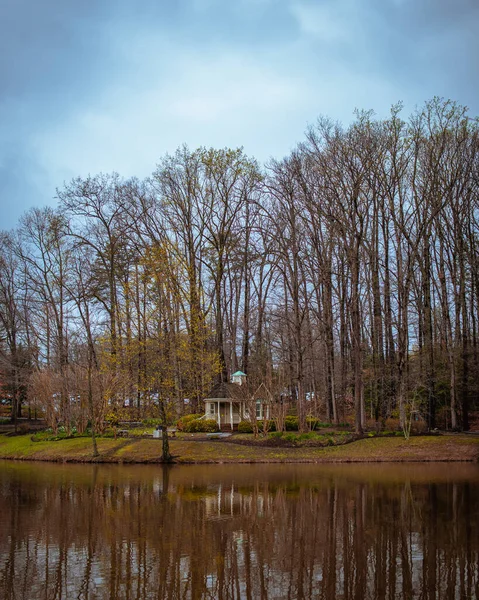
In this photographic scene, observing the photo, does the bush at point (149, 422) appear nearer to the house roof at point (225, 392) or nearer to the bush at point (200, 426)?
the bush at point (200, 426)

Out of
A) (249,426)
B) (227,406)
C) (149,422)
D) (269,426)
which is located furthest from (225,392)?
(149,422)

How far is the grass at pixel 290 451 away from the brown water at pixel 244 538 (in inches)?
212

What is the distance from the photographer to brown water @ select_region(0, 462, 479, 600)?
25.6 ft

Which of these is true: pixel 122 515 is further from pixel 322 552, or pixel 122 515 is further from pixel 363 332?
pixel 363 332

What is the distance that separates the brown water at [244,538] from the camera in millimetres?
7812

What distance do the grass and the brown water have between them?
5384 millimetres

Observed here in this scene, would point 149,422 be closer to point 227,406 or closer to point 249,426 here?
point 227,406

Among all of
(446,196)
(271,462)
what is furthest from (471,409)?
(271,462)

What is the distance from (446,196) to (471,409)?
11911mm

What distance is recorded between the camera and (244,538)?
1047 cm

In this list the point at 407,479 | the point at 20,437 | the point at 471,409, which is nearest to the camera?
the point at 407,479

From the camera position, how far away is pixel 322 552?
9398mm

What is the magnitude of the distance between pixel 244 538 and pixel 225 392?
875 inches

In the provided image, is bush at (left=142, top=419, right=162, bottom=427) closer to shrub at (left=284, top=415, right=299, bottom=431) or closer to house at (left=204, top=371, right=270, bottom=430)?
house at (left=204, top=371, right=270, bottom=430)
